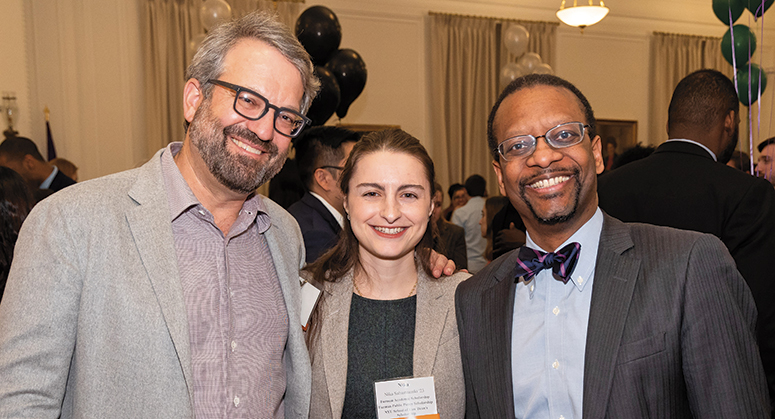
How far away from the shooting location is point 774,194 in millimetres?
2396

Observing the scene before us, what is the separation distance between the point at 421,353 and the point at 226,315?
615 millimetres

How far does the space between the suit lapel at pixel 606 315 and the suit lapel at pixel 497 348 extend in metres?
0.22

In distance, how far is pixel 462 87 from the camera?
9.44 m

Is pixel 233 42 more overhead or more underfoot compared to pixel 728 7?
more underfoot

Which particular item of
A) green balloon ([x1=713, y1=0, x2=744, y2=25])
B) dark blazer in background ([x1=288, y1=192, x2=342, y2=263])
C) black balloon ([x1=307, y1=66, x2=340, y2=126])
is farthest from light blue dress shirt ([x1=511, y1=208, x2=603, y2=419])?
green balloon ([x1=713, y1=0, x2=744, y2=25])

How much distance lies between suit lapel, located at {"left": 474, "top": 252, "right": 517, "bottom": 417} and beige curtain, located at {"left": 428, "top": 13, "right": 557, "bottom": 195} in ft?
25.0

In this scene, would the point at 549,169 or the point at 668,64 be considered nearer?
the point at 549,169

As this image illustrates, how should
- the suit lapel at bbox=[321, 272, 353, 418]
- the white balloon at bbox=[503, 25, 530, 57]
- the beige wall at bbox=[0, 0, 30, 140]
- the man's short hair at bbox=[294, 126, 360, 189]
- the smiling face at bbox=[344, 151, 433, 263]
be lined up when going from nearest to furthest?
the suit lapel at bbox=[321, 272, 353, 418], the smiling face at bbox=[344, 151, 433, 263], the man's short hair at bbox=[294, 126, 360, 189], the beige wall at bbox=[0, 0, 30, 140], the white balloon at bbox=[503, 25, 530, 57]

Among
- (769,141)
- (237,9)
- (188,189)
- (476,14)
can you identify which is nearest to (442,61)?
(476,14)

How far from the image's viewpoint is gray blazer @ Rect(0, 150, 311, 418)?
129 centimetres

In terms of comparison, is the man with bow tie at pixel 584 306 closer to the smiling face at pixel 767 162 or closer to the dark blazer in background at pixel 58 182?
the smiling face at pixel 767 162

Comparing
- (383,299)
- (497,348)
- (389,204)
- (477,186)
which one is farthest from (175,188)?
(477,186)

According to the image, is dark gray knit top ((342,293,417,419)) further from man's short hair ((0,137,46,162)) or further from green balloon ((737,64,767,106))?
man's short hair ((0,137,46,162))

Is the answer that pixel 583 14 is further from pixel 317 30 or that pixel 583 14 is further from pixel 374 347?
pixel 374 347
